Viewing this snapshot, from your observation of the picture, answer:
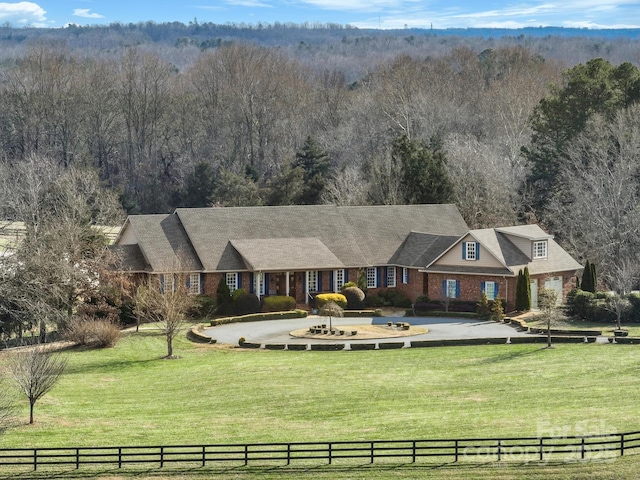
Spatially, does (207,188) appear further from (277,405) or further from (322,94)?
(277,405)

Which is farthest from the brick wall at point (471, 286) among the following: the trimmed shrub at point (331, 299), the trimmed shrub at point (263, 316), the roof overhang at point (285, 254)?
the trimmed shrub at point (263, 316)

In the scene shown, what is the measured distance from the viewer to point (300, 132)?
4946 inches

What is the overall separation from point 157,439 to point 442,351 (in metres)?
18.0

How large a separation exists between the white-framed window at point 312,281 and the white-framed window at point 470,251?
8845mm

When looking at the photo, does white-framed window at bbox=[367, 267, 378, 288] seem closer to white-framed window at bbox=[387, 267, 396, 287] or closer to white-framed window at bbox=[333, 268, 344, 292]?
white-framed window at bbox=[387, 267, 396, 287]

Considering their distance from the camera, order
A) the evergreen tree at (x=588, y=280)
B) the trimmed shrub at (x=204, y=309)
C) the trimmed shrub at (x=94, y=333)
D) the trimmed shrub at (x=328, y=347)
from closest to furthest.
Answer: the trimmed shrub at (x=328, y=347)
the trimmed shrub at (x=94, y=333)
the trimmed shrub at (x=204, y=309)
the evergreen tree at (x=588, y=280)

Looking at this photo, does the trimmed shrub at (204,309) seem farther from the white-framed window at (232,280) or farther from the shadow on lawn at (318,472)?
the shadow on lawn at (318,472)

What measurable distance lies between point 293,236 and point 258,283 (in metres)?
5.51

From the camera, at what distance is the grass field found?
35312mm

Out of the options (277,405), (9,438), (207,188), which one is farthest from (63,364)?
(207,188)

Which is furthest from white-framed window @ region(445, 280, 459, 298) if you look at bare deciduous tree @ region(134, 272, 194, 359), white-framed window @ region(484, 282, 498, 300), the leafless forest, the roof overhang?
bare deciduous tree @ region(134, 272, 194, 359)

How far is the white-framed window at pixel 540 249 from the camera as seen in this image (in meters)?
62.2

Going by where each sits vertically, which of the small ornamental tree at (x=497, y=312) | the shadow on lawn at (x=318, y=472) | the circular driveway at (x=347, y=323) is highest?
the small ornamental tree at (x=497, y=312)

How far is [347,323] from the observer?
2279 inches
